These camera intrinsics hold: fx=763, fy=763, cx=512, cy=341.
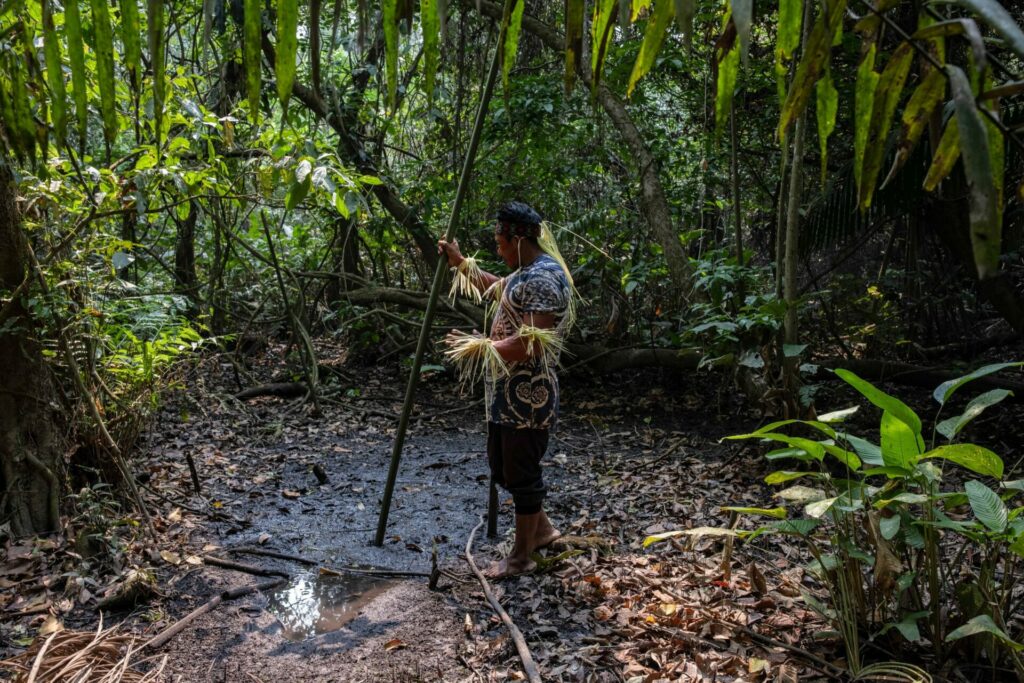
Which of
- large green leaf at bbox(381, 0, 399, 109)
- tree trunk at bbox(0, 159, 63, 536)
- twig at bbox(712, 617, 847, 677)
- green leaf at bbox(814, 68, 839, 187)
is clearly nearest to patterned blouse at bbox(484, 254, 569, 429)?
twig at bbox(712, 617, 847, 677)

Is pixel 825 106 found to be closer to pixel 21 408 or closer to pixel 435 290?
pixel 435 290

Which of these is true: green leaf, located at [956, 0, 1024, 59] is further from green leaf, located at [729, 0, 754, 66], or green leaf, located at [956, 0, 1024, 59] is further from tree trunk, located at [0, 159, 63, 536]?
tree trunk, located at [0, 159, 63, 536]

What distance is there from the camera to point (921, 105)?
92cm

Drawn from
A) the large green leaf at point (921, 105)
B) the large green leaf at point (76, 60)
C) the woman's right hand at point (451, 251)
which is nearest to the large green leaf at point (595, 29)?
the large green leaf at point (921, 105)

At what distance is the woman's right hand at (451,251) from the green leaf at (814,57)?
101 inches

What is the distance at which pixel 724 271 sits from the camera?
5.38m

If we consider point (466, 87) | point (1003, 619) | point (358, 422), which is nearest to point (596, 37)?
point (1003, 619)

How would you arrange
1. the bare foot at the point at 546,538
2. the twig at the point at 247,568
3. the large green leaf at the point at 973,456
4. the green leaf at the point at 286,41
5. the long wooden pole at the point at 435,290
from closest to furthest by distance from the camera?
the green leaf at the point at 286,41 < the large green leaf at the point at 973,456 < the long wooden pole at the point at 435,290 < the twig at the point at 247,568 < the bare foot at the point at 546,538

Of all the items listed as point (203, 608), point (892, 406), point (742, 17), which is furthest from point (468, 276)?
point (742, 17)

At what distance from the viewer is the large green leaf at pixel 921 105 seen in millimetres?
872

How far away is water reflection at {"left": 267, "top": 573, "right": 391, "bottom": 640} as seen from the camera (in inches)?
123

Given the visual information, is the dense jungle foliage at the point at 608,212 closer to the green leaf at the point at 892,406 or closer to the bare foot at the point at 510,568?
the green leaf at the point at 892,406

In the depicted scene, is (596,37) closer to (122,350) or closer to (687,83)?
(122,350)

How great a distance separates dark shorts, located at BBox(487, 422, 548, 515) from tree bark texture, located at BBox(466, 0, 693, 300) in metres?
A: 3.20
